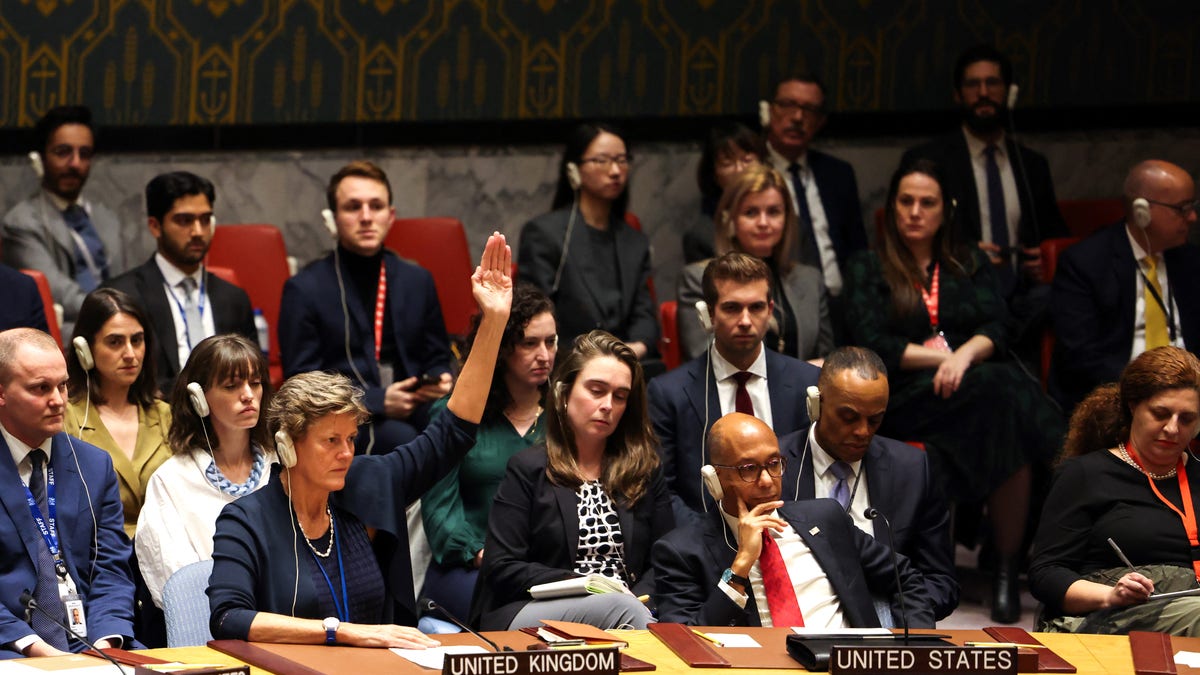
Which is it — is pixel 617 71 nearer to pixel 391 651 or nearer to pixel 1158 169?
pixel 1158 169

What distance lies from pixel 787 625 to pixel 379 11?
3522 mm

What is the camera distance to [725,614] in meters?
3.65

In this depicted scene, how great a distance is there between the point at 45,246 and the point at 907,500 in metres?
3.00

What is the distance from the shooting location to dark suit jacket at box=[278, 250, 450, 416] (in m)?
5.21

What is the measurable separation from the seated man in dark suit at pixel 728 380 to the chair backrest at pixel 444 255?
4.86 ft

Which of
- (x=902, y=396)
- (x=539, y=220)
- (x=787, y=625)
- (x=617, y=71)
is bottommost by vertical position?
(x=787, y=625)

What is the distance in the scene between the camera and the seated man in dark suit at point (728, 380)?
4594 mm

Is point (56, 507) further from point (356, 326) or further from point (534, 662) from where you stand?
point (356, 326)

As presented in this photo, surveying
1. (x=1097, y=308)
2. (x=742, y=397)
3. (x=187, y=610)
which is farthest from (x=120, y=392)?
(x=1097, y=308)

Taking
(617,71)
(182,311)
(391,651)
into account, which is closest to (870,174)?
(617,71)

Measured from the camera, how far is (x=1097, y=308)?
17.8 ft

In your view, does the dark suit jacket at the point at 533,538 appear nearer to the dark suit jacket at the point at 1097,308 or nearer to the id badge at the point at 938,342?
the id badge at the point at 938,342

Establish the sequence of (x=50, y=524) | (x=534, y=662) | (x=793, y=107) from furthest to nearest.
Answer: (x=793, y=107), (x=50, y=524), (x=534, y=662)

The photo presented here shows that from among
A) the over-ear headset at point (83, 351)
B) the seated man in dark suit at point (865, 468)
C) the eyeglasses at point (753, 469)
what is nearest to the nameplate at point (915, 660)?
the eyeglasses at point (753, 469)
